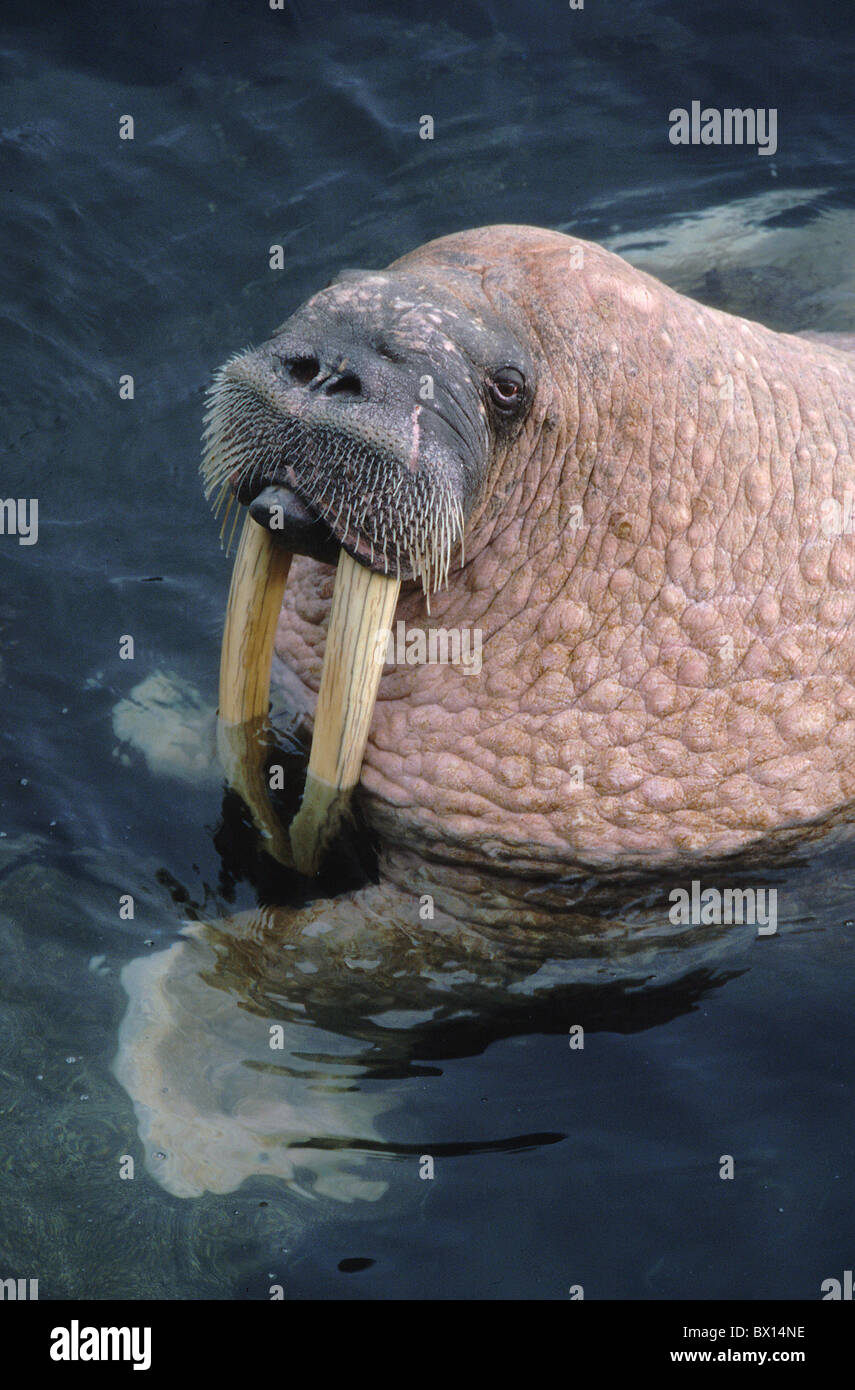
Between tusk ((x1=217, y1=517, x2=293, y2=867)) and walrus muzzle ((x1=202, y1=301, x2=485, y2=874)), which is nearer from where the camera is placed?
walrus muzzle ((x1=202, y1=301, x2=485, y2=874))

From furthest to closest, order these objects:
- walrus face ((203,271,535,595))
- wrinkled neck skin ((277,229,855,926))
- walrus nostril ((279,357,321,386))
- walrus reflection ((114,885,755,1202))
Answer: walrus reflection ((114,885,755,1202))
wrinkled neck skin ((277,229,855,926))
walrus nostril ((279,357,321,386))
walrus face ((203,271,535,595))

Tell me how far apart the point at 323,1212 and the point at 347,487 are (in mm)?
2409

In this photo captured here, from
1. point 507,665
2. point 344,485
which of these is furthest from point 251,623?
point 507,665

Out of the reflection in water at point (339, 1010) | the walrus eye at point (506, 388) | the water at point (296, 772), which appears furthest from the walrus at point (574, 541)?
the water at point (296, 772)

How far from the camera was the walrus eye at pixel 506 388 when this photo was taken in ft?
15.2

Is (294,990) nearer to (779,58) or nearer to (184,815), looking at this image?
(184,815)

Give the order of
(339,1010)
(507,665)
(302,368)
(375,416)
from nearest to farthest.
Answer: (375,416)
(302,368)
(507,665)
(339,1010)

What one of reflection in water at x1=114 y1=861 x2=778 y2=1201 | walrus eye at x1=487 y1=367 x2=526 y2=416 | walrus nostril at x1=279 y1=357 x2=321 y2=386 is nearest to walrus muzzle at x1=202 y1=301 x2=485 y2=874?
walrus nostril at x1=279 y1=357 x2=321 y2=386

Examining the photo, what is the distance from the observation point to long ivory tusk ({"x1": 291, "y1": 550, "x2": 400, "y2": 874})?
4.68 m

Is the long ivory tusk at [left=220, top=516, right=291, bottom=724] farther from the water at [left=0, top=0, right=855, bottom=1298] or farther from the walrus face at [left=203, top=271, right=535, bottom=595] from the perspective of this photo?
the water at [left=0, top=0, right=855, bottom=1298]

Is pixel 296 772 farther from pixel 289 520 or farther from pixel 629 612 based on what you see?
pixel 629 612

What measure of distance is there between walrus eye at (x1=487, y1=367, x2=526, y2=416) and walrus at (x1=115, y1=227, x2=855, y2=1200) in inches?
0.7

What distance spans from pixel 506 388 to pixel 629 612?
88 centimetres

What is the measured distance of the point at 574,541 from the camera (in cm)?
490
